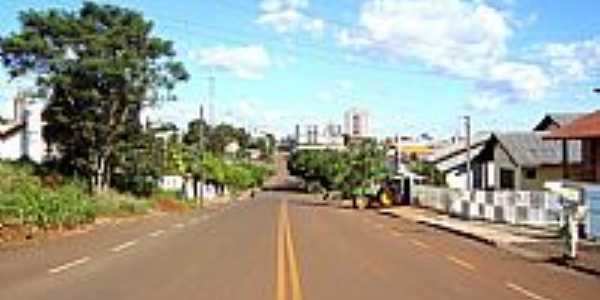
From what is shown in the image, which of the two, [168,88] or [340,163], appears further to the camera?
[340,163]

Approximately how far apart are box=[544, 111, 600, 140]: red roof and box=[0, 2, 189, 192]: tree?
83.8 feet

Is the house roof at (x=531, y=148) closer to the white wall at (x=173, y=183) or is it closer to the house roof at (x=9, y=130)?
the house roof at (x=9, y=130)

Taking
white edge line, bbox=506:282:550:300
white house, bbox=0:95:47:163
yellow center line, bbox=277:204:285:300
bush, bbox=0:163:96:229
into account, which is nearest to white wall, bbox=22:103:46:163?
white house, bbox=0:95:47:163

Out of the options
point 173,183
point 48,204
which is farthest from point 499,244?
point 173,183

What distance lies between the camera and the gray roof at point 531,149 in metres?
66.8

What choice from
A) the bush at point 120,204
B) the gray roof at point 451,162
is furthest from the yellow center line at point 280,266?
the gray roof at point 451,162

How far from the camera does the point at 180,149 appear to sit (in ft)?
348

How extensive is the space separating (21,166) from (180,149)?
152ft

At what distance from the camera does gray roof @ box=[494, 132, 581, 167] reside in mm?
66812

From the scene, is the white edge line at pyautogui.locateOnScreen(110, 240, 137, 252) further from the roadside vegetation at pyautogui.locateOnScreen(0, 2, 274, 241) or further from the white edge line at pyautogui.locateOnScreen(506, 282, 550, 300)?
the roadside vegetation at pyautogui.locateOnScreen(0, 2, 274, 241)

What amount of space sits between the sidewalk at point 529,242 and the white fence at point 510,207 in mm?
769

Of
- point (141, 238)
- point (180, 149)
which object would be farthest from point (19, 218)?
point (180, 149)

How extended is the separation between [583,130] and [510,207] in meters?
5.55

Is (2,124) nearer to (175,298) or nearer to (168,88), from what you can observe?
(168,88)
